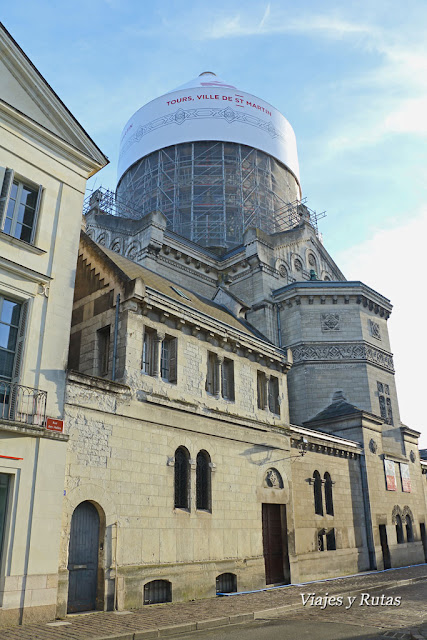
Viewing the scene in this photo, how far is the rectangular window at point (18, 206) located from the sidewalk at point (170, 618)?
9.43 metres

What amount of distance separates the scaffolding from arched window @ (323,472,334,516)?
68.8 feet

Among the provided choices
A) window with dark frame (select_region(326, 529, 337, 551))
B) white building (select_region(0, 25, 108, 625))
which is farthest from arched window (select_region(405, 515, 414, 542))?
white building (select_region(0, 25, 108, 625))

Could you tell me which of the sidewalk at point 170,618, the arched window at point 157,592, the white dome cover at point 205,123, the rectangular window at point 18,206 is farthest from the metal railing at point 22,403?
the white dome cover at point 205,123

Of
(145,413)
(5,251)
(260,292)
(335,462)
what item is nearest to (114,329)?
(145,413)

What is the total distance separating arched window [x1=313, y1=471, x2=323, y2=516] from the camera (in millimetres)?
23500

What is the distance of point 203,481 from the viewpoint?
698 inches

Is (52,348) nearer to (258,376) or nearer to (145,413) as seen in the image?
(145,413)

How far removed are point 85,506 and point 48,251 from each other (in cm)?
697

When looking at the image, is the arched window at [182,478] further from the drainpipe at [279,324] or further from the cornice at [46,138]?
the drainpipe at [279,324]

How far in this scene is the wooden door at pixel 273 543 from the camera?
65.1ft

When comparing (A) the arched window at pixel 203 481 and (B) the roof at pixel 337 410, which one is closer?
(A) the arched window at pixel 203 481

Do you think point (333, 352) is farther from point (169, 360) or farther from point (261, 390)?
point (169, 360)

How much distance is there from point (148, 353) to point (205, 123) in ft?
106

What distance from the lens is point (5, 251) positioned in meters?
13.5
